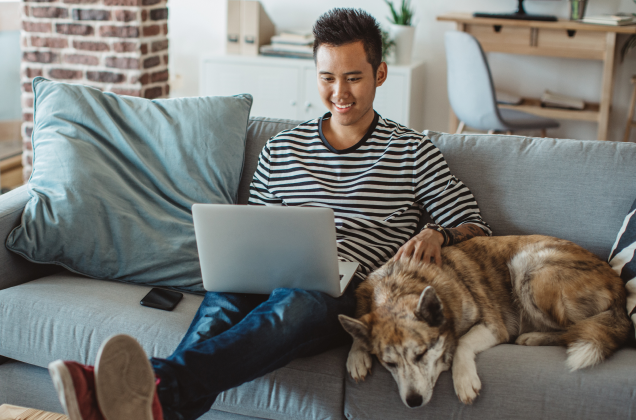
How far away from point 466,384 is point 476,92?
91.4 inches

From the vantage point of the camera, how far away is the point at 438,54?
4164 millimetres

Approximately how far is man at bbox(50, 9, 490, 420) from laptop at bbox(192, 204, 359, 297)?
5 centimetres

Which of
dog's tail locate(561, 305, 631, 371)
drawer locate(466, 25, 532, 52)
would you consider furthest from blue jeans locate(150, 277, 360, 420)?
drawer locate(466, 25, 532, 52)

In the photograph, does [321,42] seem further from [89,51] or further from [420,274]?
[89,51]

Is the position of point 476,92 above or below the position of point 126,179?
above

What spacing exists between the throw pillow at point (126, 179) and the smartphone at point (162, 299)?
7 cm

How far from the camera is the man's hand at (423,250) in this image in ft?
5.46

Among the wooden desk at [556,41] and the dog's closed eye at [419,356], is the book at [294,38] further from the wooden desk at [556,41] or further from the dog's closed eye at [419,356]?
the dog's closed eye at [419,356]

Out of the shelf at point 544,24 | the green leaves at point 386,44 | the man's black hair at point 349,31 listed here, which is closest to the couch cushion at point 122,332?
the man's black hair at point 349,31

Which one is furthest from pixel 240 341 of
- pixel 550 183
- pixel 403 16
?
pixel 403 16

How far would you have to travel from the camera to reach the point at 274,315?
1.43 meters

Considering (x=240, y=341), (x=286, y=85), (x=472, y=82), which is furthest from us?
(x=286, y=85)

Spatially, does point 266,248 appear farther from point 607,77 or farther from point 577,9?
point 577,9

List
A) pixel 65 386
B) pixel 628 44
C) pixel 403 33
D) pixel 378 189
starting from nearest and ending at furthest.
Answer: pixel 65 386 → pixel 378 189 → pixel 628 44 → pixel 403 33
